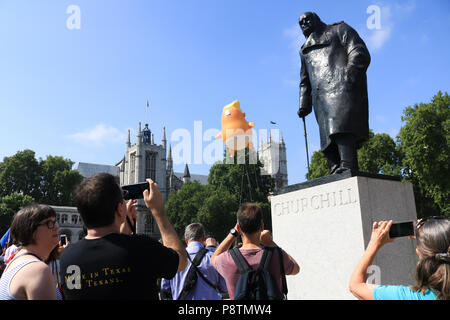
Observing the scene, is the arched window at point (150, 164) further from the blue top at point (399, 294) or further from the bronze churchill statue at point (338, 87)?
the blue top at point (399, 294)

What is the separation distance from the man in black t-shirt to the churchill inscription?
3.46m

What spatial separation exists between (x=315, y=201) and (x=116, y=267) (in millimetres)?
4036

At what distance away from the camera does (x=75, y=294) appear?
74.0 inches

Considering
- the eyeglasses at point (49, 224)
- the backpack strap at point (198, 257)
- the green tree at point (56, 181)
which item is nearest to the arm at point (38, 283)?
the eyeglasses at point (49, 224)

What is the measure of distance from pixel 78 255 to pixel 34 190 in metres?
57.6

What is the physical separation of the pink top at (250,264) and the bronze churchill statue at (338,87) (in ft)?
10.1

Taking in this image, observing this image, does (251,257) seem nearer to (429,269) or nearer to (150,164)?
(429,269)

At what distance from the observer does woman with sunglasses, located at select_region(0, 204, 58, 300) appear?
5.93 feet

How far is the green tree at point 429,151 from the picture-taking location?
894 inches

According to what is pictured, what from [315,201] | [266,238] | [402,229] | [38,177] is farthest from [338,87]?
Result: [38,177]

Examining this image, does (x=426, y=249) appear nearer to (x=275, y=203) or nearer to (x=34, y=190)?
(x=275, y=203)
